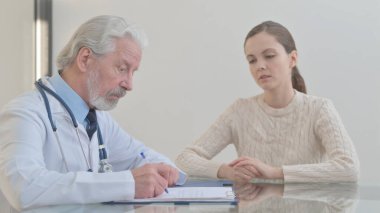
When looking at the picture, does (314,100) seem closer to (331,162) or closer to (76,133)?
(331,162)

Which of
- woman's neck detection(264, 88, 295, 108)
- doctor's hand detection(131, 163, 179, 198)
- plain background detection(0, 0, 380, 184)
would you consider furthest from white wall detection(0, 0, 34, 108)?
doctor's hand detection(131, 163, 179, 198)

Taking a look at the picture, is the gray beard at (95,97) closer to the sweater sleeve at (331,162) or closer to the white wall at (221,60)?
the sweater sleeve at (331,162)

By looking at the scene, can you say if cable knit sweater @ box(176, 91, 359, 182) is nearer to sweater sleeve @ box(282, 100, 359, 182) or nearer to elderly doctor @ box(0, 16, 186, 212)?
sweater sleeve @ box(282, 100, 359, 182)

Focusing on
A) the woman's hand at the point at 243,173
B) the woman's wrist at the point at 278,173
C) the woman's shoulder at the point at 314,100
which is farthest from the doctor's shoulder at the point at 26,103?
the woman's shoulder at the point at 314,100

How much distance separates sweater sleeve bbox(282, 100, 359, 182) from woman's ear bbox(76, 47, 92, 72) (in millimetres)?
826

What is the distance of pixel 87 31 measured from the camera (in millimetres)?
1565

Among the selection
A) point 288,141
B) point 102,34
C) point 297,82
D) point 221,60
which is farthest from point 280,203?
point 221,60

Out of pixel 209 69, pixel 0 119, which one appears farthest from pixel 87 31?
pixel 209 69

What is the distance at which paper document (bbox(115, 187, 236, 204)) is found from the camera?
1.24 m

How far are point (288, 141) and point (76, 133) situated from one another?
99 cm

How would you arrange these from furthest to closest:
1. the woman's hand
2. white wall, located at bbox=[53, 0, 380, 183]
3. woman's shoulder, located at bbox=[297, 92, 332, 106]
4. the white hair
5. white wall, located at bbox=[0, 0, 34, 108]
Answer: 1. white wall, located at bbox=[0, 0, 34, 108]
2. white wall, located at bbox=[53, 0, 380, 183]
3. woman's shoulder, located at bbox=[297, 92, 332, 106]
4. the woman's hand
5. the white hair

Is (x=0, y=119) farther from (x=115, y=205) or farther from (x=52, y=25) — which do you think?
(x=52, y=25)

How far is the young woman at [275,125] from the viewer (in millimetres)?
2094

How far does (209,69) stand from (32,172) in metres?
2.32
